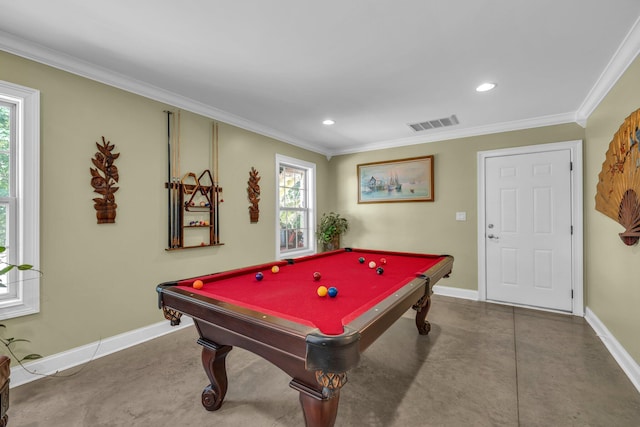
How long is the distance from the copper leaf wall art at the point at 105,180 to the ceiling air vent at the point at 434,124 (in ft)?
10.9

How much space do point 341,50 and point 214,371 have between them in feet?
7.58

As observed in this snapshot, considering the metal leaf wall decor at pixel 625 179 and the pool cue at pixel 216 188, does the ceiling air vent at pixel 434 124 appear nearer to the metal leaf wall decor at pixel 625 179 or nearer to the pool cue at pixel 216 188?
the metal leaf wall decor at pixel 625 179

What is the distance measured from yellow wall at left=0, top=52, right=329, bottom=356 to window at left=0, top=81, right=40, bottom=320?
0.06 metres

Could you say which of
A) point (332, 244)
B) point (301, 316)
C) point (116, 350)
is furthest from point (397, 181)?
Result: point (116, 350)

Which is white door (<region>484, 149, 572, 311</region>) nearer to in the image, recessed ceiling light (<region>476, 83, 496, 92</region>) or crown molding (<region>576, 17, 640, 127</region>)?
crown molding (<region>576, 17, 640, 127</region>)

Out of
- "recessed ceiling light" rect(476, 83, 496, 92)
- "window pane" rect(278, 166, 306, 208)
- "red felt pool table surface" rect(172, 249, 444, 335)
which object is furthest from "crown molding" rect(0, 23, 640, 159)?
"red felt pool table surface" rect(172, 249, 444, 335)

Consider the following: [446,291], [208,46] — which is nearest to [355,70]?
[208,46]

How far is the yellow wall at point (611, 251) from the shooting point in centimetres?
206

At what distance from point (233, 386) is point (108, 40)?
2.54m

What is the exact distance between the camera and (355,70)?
238cm

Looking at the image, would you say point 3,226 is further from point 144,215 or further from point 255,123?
point 255,123

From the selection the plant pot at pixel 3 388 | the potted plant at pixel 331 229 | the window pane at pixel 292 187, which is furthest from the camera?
the potted plant at pixel 331 229

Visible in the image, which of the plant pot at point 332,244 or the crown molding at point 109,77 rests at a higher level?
the crown molding at point 109,77

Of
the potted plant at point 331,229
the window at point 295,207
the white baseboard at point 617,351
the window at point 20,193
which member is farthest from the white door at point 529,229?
the window at point 20,193
